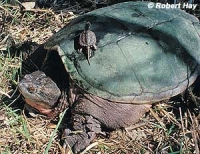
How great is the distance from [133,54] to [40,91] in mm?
670

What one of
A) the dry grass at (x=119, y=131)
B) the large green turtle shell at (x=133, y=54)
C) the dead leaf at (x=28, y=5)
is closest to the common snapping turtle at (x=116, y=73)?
the large green turtle shell at (x=133, y=54)

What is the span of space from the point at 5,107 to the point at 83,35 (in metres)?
0.79

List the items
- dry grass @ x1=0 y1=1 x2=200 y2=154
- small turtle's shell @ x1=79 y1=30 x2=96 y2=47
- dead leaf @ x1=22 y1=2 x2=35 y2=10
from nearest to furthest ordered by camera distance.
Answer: small turtle's shell @ x1=79 y1=30 x2=96 y2=47, dry grass @ x1=0 y1=1 x2=200 y2=154, dead leaf @ x1=22 y1=2 x2=35 y2=10

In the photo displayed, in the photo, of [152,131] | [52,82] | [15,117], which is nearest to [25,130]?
[15,117]

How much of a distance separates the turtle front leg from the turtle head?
0.68 feet

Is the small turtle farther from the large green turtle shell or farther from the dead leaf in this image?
the dead leaf

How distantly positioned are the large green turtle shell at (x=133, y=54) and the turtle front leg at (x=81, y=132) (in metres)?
0.21

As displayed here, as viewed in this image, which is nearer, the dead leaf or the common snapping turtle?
the common snapping turtle

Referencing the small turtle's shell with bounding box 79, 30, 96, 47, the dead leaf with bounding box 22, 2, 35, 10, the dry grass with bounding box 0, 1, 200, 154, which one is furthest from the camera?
the dead leaf with bounding box 22, 2, 35, 10

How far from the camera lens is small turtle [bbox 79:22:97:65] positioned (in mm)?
2871

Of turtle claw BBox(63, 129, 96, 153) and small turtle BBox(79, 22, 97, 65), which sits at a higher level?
small turtle BBox(79, 22, 97, 65)

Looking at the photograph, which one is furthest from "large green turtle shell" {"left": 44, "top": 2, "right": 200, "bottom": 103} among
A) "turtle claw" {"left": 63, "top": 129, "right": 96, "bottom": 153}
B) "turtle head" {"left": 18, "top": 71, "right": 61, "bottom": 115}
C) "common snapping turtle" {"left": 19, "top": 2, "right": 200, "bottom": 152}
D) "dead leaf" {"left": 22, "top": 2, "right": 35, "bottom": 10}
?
"dead leaf" {"left": 22, "top": 2, "right": 35, "bottom": 10}

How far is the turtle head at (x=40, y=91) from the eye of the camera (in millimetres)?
2908

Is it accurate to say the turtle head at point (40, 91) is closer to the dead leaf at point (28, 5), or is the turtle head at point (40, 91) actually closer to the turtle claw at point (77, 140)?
→ the turtle claw at point (77, 140)
